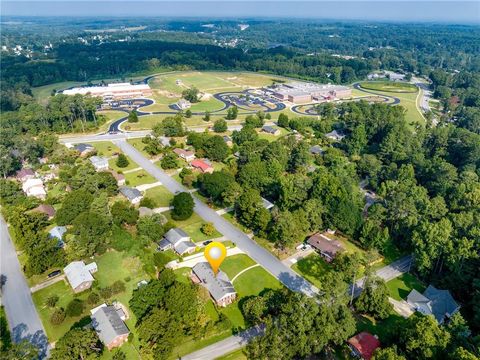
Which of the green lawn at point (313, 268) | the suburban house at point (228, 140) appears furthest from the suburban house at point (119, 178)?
the green lawn at point (313, 268)

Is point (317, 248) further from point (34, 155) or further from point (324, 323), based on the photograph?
point (34, 155)

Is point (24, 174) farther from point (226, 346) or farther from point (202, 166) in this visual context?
point (226, 346)

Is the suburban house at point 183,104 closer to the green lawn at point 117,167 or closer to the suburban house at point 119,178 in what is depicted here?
the green lawn at point 117,167

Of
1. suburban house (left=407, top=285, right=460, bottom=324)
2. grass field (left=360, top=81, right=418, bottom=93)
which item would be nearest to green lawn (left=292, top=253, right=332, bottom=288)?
suburban house (left=407, top=285, right=460, bottom=324)

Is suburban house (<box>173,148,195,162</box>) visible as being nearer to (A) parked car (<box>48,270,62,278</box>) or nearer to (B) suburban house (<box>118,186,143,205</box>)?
(B) suburban house (<box>118,186,143,205</box>)

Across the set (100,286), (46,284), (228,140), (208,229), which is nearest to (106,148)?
(228,140)
